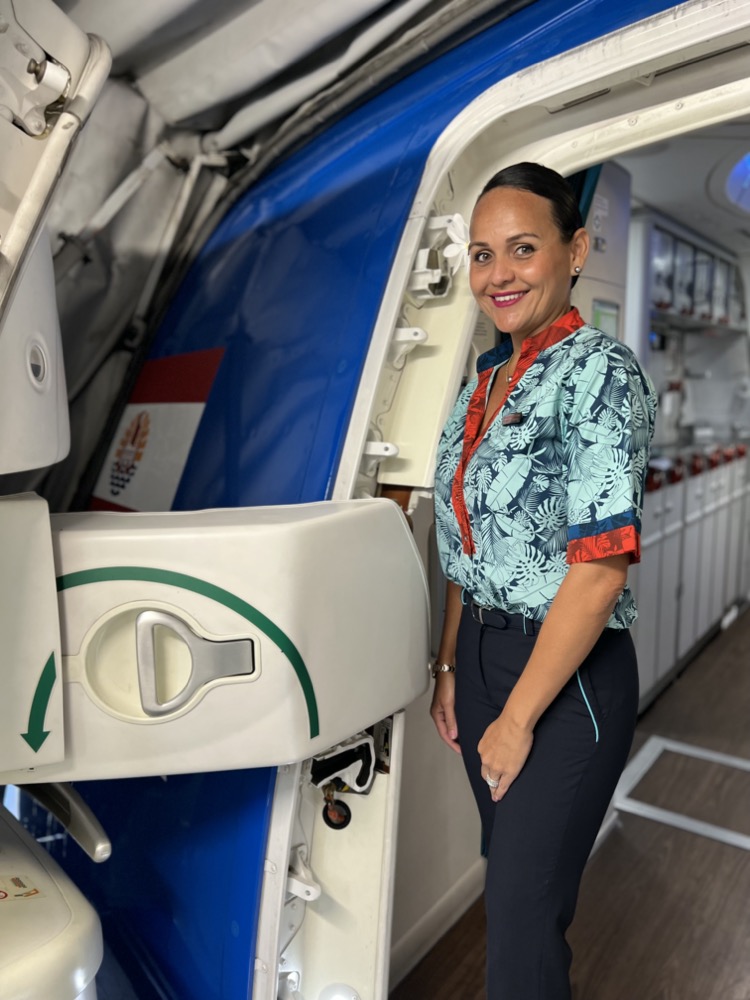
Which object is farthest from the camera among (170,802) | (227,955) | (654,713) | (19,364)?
(654,713)

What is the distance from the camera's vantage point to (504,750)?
1146 millimetres

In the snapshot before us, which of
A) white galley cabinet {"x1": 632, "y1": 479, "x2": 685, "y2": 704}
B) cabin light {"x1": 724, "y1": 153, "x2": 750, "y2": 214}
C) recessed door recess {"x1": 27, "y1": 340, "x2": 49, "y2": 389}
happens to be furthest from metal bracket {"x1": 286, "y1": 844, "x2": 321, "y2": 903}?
cabin light {"x1": 724, "y1": 153, "x2": 750, "y2": 214}

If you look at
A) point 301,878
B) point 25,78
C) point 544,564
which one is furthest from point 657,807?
point 25,78

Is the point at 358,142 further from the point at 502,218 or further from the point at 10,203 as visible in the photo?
the point at 10,203

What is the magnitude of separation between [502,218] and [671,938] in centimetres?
201

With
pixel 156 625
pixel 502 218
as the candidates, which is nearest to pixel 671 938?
pixel 156 625

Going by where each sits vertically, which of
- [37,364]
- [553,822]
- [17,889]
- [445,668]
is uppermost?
[37,364]

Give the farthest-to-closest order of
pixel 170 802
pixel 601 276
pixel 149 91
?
pixel 601 276 < pixel 149 91 < pixel 170 802

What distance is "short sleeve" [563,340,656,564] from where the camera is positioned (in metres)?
1.02

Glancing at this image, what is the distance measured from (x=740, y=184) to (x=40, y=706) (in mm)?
3996

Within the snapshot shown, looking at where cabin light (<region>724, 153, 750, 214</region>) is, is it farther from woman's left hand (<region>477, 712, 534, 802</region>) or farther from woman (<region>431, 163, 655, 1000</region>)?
woman's left hand (<region>477, 712, 534, 802</region>)

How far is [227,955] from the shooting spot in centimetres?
140

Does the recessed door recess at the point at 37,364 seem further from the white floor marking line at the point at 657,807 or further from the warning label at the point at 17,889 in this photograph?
the white floor marking line at the point at 657,807

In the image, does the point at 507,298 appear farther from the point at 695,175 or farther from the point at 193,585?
the point at 695,175
